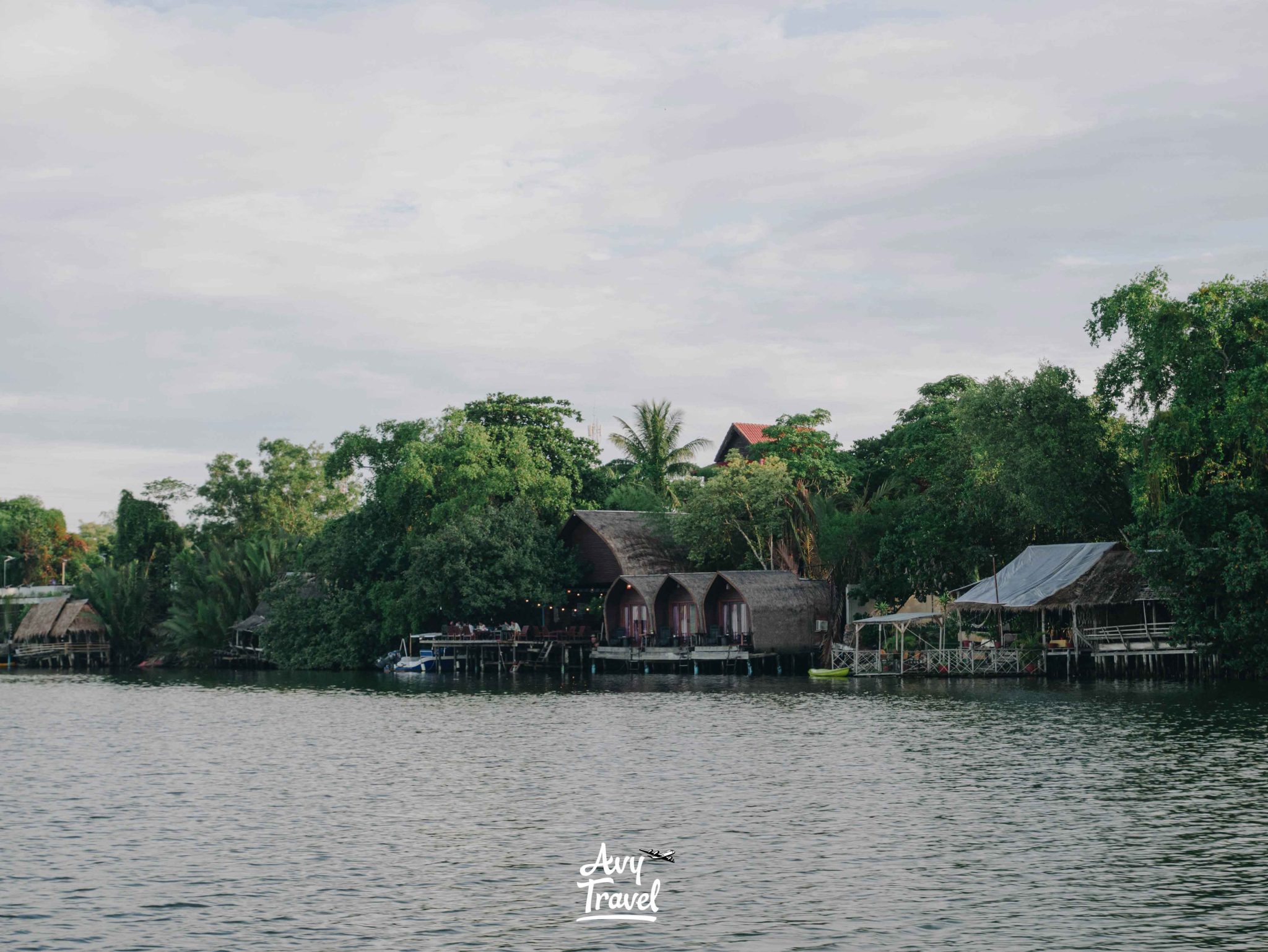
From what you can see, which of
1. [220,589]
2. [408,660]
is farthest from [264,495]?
[408,660]

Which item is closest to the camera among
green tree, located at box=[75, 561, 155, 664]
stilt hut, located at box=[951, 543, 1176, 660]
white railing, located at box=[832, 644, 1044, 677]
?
stilt hut, located at box=[951, 543, 1176, 660]

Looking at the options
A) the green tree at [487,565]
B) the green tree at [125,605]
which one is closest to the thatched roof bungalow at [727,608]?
the green tree at [487,565]

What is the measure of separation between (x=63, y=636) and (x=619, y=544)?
55.3 meters

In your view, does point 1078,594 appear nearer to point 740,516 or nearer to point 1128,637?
point 1128,637

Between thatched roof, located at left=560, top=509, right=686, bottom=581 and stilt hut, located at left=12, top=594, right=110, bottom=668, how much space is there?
47250mm

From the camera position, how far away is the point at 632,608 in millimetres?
75812

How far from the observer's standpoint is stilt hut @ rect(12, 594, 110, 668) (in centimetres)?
10606

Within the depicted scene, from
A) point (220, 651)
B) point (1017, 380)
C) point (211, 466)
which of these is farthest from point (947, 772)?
point (211, 466)

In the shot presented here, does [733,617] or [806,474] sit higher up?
[806,474]

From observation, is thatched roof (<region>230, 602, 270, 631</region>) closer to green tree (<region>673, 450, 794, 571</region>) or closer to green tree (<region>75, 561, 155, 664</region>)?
green tree (<region>75, 561, 155, 664</region>)

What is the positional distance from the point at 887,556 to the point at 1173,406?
702 inches

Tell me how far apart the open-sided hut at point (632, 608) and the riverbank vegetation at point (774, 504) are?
2.86 meters

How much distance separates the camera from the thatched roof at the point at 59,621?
106 metres

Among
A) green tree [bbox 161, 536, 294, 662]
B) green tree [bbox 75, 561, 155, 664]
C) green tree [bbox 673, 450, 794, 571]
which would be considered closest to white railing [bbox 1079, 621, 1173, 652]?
green tree [bbox 673, 450, 794, 571]
